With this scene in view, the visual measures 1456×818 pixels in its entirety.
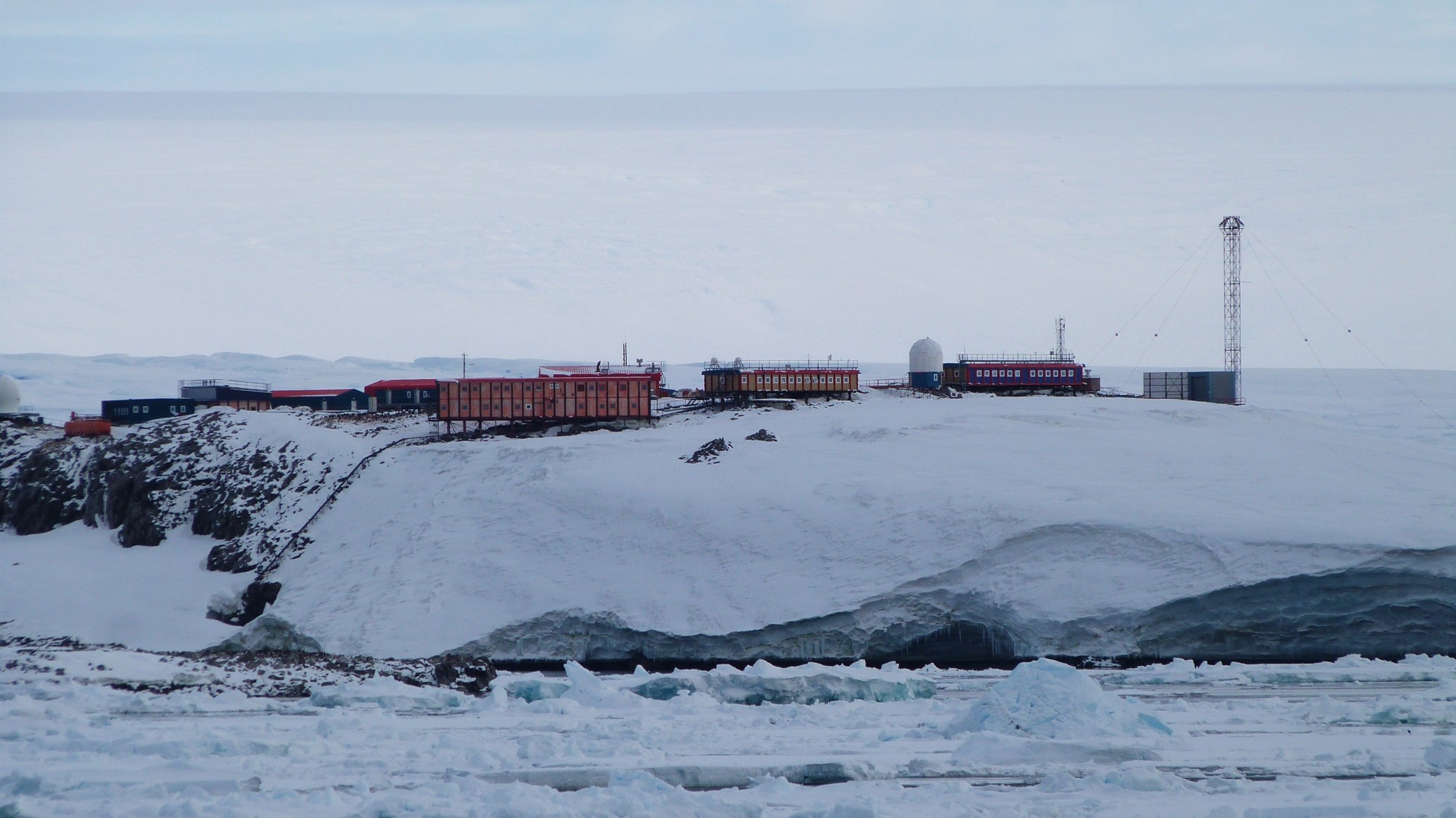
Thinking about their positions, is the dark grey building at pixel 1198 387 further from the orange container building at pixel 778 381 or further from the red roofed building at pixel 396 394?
the red roofed building at pixel 396 394

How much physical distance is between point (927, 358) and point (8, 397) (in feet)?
182

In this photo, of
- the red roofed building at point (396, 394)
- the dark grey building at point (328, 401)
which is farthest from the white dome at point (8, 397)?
the red roofed building at point (396, 394)

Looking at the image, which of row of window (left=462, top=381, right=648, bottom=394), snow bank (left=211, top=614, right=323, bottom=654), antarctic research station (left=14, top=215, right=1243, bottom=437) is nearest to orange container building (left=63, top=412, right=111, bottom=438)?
antarctic research station (left=14, top=215, right=1243, bottom=437)

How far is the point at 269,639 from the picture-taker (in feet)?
122

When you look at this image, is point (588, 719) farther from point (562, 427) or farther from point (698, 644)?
point (562, 427)

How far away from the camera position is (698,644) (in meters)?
34.8

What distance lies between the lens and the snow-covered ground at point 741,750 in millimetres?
18438

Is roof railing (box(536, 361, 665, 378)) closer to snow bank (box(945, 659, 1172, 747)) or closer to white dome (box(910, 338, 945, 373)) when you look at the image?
white dome (box(910, 338, 945, 373))

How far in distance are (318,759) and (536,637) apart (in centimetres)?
1460

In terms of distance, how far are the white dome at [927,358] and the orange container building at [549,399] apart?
20.1 metres

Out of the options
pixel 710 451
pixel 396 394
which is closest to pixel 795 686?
pixel 710 451

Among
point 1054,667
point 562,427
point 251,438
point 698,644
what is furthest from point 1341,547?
point 251,438

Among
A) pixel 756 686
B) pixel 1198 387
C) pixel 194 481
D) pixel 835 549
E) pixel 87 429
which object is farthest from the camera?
→ pixel 1198 387

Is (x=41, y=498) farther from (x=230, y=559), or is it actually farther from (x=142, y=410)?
(x=142, y=410)
